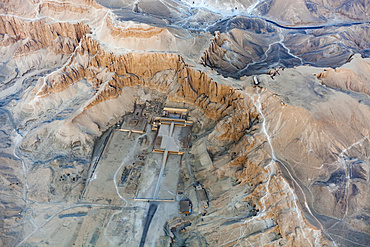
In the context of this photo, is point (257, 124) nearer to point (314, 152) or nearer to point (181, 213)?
point (314, 152)

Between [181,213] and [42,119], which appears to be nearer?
[181,213]

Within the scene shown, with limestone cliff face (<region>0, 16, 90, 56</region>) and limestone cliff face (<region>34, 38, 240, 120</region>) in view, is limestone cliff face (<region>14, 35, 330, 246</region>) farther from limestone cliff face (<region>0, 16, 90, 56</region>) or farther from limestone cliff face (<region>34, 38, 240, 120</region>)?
limestone cliff face (<region>0, 16, 90, 56</region>)

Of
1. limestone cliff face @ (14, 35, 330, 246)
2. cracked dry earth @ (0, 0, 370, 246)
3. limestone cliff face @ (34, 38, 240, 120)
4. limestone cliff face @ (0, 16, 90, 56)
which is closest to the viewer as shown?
limestone cliff face @ (14, 35, 330, 246)

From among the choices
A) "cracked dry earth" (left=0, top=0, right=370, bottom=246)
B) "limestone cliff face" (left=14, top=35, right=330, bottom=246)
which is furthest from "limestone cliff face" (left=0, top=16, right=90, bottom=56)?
"limestone cliff face" (left=14, top=35, right=330, bottom=246)

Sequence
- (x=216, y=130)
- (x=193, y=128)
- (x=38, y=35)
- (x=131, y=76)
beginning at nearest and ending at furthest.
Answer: (x=216, y=130)
(x=193, y=128)
(x=131, y=76)
(x=38, y=35)

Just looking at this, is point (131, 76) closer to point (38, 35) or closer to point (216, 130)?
point (216, 130)

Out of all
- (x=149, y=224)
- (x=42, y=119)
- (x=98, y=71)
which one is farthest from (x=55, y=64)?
(x=149, y=224)

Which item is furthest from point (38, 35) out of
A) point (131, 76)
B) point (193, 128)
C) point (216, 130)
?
point (216, 130)

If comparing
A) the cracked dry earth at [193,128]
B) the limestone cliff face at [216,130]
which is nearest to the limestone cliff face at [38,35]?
the cracked dry earth at [193,128]
